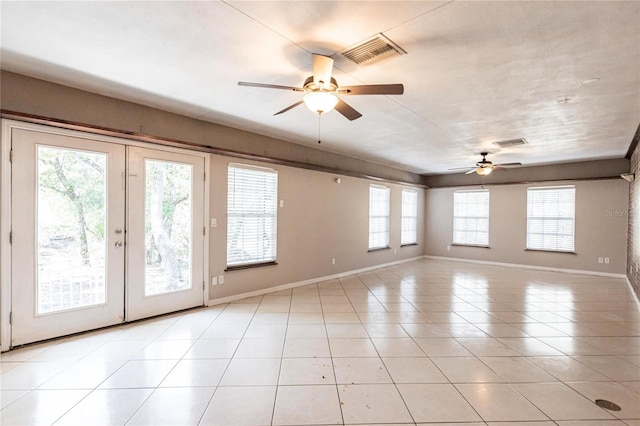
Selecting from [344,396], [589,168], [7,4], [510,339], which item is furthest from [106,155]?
[589,168]

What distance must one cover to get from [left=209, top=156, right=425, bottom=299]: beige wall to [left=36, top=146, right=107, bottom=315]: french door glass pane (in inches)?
53.9

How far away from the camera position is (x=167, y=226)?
3.89 metres

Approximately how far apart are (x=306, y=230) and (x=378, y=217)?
2.57 meters

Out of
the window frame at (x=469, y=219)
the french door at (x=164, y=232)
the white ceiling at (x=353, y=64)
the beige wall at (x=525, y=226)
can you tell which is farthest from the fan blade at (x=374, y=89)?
the window frame at (x=469, y=219)

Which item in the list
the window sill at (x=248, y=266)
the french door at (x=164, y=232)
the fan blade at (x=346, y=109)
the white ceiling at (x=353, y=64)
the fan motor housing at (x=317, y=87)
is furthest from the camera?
the window sill at (x=248, y=266)

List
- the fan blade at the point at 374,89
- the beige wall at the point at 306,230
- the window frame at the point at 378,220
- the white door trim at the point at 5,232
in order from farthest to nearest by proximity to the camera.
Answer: the window frame at the point at 378,220
the beige wall at the point at 306,230
the white door trim at the point at 5,232
the fan blade at the point at 374,89

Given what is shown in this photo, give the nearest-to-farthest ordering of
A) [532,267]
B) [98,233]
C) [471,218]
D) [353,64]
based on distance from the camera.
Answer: [353,64] → [98,233] → [532,267] → [471,218]

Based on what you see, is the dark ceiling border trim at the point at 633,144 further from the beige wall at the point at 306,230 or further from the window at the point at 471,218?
the beige wall at the point at 306,230

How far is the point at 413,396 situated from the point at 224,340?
1.99m

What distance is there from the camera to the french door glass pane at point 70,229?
118 inches

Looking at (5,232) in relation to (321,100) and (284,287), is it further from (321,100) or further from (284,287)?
(284,287)

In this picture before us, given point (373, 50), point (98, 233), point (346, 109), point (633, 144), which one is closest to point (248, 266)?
point (98, 233)

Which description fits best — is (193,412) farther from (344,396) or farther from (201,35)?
(201,35)

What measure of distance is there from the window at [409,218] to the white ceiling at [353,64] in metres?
4.44
